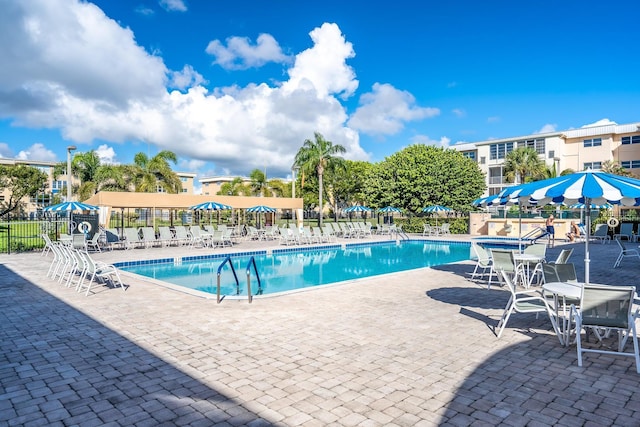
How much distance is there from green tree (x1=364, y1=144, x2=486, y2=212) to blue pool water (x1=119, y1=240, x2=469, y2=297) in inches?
402

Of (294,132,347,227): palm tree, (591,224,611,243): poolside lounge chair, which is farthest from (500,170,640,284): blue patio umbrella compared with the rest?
(294,132,347,227): palm tree

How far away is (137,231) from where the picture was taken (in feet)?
62.0

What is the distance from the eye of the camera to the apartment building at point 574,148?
139ft

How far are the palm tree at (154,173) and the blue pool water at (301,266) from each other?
1717 cm

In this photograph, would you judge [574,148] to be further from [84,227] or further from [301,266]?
[84,227]

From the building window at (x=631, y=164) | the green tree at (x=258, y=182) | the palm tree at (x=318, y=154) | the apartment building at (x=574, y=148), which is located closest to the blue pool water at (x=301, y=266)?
the palm tree at (x=318, y=154)

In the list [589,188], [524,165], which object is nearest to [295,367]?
[589,188]

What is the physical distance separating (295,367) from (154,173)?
100 feet

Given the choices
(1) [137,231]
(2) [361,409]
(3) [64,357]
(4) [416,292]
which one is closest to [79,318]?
(3) [64,357]

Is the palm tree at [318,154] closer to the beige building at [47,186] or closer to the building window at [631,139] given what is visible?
the beige building at [47,186]

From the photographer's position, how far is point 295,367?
14.2ft

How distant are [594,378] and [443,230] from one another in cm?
2520

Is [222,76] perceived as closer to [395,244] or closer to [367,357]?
[395,244]

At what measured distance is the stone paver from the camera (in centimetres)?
333
